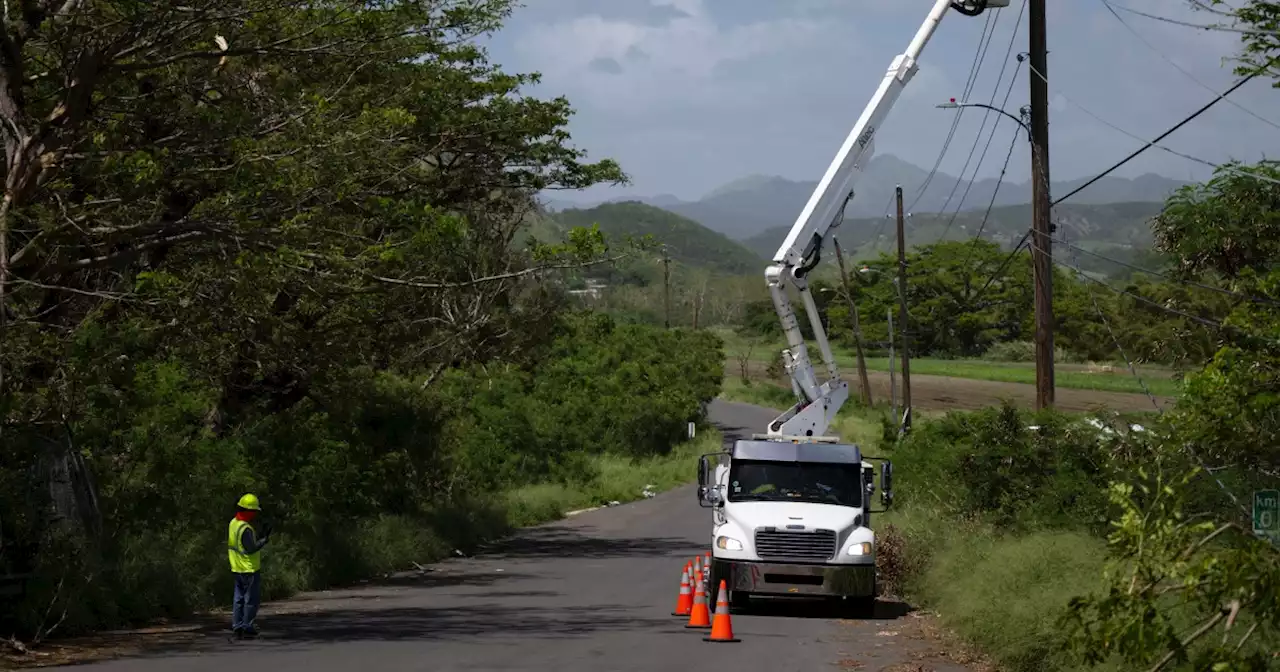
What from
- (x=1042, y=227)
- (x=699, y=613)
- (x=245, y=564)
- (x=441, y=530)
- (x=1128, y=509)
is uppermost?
(x=1042, y=227)

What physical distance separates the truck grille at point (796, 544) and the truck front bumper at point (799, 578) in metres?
0.13

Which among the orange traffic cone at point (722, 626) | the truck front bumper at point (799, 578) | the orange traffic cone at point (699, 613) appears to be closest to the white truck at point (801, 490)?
the truck front bumper at point (799, 578)

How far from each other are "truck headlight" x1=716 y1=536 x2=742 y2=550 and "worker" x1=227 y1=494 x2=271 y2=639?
6.20 meters

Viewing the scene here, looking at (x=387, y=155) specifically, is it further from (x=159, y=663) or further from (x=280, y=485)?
(x=159, y=663)

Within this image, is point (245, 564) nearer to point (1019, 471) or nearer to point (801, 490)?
point (801, 490)

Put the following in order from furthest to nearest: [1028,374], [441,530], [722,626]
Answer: [1028,374], [441,530], [722,626]

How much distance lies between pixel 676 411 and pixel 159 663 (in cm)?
5263

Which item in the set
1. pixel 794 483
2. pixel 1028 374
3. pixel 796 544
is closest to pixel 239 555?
pixel 796 544

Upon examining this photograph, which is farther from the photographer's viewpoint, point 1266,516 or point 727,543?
point 727,543

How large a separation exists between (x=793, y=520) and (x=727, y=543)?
930 mm

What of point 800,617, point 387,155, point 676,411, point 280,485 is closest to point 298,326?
point 280,485

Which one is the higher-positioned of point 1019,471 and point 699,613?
point 1019,471

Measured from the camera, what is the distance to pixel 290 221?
18.9m

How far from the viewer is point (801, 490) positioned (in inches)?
857
